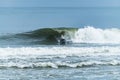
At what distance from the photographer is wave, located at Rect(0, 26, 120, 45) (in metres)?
42.7

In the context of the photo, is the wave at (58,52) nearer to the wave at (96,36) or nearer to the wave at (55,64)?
the wave at (55,64)

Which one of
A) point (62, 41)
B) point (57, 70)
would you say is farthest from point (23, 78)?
point (62, 41)

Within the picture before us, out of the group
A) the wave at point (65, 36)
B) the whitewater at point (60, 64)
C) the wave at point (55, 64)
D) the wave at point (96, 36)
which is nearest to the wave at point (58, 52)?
the whitewater at point (60, 64)

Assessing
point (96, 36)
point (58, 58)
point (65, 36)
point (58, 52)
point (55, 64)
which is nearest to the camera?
point (55, 64)

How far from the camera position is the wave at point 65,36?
42.7m

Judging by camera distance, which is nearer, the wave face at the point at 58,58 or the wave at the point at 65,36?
the wave face at the point at 58,58

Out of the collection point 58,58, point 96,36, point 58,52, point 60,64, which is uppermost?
point 96,36

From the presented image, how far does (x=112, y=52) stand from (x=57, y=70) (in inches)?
329

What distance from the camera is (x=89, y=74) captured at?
22.4 metres

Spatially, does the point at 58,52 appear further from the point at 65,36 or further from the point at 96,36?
the point at 96,36

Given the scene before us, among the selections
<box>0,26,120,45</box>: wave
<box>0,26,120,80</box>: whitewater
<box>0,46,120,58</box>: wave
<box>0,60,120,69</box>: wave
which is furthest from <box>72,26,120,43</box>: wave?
<box>0,60,120,69</box>: wave

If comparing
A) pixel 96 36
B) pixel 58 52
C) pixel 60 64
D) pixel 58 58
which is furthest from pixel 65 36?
pixel 60 64

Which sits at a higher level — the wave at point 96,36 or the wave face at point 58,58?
the wave at point 96,36

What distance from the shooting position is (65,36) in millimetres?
46062
